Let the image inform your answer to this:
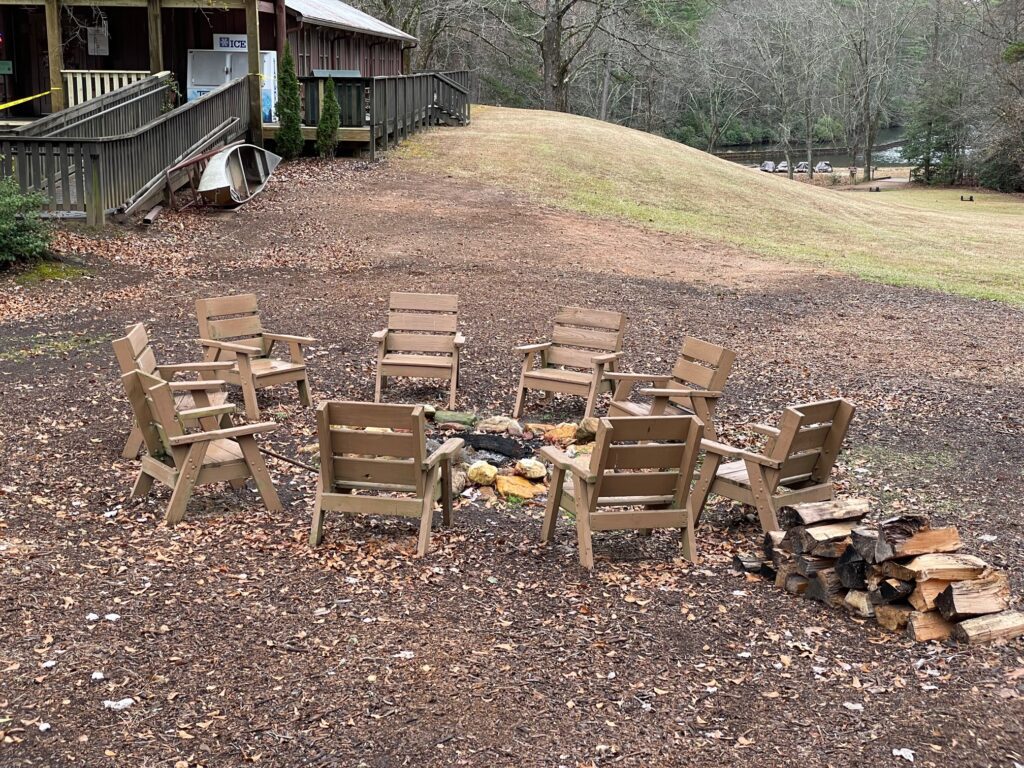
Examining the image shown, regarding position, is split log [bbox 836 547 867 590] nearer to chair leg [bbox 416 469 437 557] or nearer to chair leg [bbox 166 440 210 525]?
chair leg [bbox 416 469 437 557]

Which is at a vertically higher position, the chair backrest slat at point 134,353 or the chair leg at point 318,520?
the chair backrest slat at point 134,353

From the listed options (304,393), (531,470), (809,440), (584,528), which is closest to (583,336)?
(531,470)

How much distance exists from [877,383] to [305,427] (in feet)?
18.2

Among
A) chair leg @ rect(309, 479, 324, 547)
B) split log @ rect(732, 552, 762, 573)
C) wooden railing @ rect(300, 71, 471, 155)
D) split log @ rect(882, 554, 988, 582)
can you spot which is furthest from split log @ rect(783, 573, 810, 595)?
wooden railing @ rect(300, 71, 471, 155)

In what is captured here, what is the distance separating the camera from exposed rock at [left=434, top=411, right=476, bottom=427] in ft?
27.9

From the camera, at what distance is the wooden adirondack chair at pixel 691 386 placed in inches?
308

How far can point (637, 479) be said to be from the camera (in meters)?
5.91

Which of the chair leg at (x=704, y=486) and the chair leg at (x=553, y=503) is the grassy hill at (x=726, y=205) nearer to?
the chair leg at (x=704, y=486)

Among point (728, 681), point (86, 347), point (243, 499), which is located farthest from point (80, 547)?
point (86, 347)

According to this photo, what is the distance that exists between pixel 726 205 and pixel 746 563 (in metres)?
19.8

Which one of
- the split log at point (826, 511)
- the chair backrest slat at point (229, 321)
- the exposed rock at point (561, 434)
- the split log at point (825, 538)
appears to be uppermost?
the chair backrest slat at point (229, 321)

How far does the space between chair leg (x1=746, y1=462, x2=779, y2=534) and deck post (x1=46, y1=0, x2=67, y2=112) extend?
17.9 m

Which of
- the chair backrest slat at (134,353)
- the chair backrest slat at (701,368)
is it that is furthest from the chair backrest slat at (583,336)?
the chair backrest slat at (134,353)

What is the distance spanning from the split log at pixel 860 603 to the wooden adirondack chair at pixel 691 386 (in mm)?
2683
